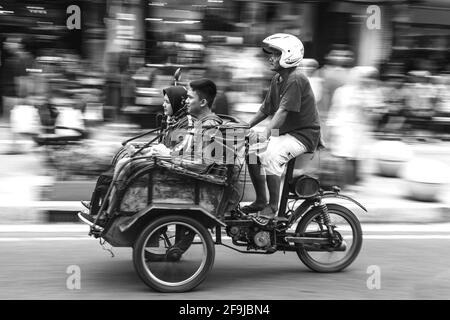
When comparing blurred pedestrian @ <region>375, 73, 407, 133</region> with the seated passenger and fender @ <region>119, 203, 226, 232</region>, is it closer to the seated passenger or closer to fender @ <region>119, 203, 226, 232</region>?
the seated passenger

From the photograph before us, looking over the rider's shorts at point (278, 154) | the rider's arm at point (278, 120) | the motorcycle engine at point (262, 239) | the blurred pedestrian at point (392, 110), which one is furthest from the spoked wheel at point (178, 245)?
the blurred pedestrian at point (392, 110)

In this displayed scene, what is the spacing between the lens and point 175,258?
18.9 ft

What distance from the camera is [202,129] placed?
5734mm

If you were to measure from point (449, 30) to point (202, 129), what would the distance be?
1347 cm

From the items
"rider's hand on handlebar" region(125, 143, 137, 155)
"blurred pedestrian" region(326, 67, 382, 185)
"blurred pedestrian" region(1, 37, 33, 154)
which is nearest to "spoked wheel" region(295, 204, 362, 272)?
"rider's hand on handlebar" region(125, 143, 137, 155)

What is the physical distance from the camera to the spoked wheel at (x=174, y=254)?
555 centimetres

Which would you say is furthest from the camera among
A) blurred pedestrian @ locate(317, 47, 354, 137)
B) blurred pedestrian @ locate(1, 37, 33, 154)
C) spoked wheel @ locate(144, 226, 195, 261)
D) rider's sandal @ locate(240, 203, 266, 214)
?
blurred pedestrian @ locate(1, 37, 33, 154)

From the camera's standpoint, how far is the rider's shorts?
5992 mm

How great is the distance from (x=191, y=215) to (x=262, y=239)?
0.68 metres

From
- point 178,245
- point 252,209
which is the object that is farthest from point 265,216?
point 178,245

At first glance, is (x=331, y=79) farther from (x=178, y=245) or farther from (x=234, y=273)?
(x=178, y=245)
